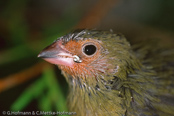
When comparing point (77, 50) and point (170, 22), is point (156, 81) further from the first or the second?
point (170, 22)

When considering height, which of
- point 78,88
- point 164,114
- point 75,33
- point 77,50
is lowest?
point 164,114

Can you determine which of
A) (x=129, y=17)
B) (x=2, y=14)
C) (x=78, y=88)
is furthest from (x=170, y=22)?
(x=2, y=14)

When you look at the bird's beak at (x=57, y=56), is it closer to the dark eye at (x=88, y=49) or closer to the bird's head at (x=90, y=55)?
the bird's head at (x=90, y=55)

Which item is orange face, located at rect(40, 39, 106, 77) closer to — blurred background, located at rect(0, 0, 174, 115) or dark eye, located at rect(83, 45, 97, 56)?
dark eye, located at rect(83, 45, 97, 56)

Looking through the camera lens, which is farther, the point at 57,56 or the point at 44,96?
the point at 44,96

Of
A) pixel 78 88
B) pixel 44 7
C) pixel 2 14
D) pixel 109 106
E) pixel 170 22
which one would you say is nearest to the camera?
pixel 109 106

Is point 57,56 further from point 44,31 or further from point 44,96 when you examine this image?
point 44,31

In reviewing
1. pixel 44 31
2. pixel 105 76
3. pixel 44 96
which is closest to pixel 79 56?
pixel 105 76
